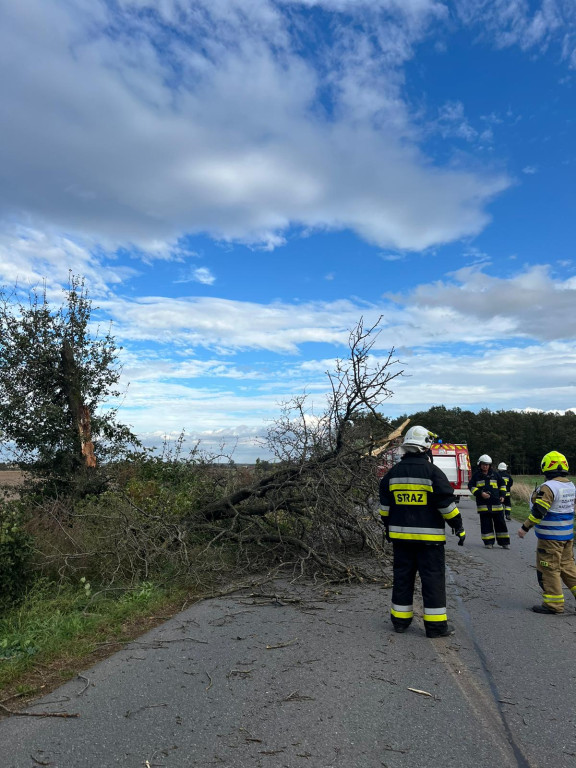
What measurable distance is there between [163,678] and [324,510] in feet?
14.7

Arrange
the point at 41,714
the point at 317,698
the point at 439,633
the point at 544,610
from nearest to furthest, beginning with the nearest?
the point at 41,714 → the point at 317,698 → the point at 439,633 → the point at 544,610

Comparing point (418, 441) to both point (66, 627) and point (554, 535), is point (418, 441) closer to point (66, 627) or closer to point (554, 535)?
point (554, 535)

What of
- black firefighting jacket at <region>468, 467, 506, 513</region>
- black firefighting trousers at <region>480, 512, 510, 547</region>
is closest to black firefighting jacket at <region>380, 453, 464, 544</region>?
black firefighting trousers at <region>480, 512, 510, 547</region>

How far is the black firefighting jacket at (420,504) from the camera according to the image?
226 inches

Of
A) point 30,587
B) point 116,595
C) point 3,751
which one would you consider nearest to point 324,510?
point 116,595

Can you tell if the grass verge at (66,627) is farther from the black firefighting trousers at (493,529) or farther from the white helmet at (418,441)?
the black firefighting trousers at (493,529)

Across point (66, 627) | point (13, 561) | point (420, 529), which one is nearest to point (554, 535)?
point (420, 529)

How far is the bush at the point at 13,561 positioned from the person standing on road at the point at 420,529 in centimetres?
463

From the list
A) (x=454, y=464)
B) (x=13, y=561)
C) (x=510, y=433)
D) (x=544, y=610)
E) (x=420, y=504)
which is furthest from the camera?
(x=510, y=433)

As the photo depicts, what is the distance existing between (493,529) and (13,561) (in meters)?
9.40

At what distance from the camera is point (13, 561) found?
23.4 feet

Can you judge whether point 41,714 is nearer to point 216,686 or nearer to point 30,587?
point 216,686

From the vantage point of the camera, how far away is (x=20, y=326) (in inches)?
496

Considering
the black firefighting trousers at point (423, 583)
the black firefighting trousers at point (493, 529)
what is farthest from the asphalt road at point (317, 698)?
the black firefighting trousers at point (493, 529)
